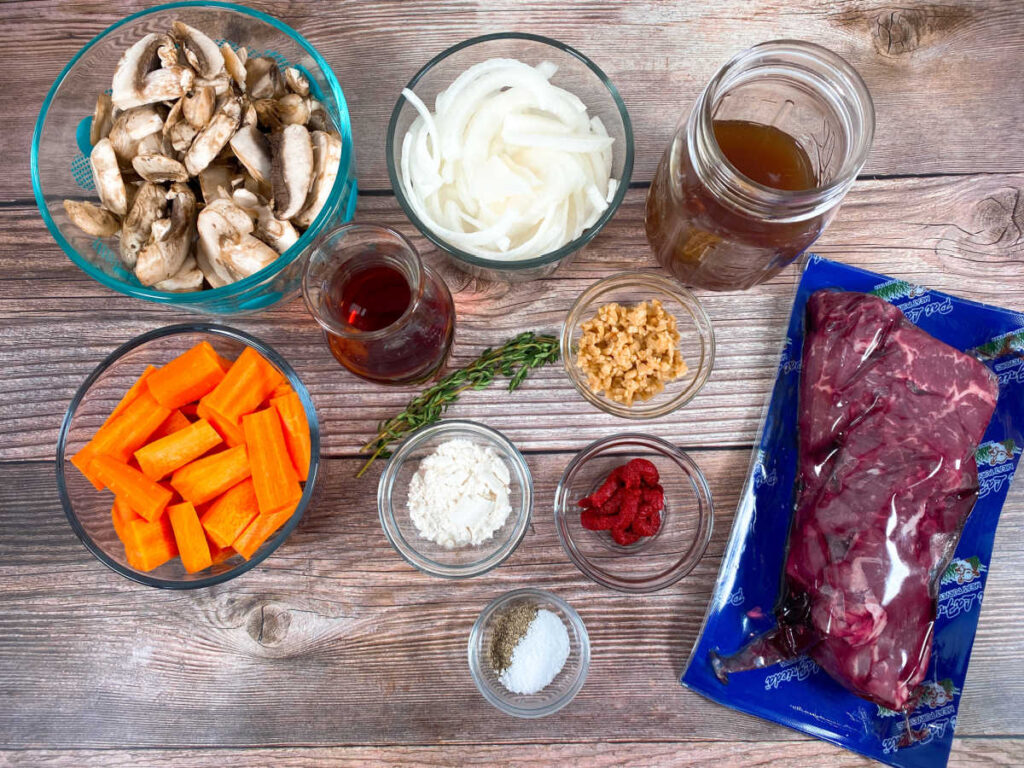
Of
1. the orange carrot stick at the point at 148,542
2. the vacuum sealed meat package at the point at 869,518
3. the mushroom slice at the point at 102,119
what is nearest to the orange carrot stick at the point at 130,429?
the orange carrot stick at the point at 148,542

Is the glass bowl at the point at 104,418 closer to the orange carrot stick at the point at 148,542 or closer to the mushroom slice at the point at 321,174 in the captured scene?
the orange carrot stick at the point at 148,542

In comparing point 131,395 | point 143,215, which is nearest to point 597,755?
point 131,395

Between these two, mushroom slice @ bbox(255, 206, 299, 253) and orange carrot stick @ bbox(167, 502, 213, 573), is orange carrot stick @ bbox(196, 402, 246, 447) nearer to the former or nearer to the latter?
orange carrot stick @ bbox(167, 502, 213, 573)

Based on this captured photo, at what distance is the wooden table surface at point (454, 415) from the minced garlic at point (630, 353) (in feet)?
0.42

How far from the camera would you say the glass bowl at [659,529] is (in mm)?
1446

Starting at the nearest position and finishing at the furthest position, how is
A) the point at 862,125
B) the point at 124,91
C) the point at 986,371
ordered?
1. the point at 862,125
2. the point at 124,91
3. the point at 986,371

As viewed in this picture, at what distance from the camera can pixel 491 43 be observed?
1.41 metres

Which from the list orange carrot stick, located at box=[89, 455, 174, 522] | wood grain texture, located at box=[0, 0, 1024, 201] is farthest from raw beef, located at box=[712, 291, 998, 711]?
orange carrot stick, located at box=[89, 455, 174, 522]

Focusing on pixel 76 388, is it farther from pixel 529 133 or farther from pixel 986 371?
pixel 986 371

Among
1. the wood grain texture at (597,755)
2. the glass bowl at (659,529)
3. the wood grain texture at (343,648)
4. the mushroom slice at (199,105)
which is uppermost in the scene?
Result: the mushroom slice at (199,105)

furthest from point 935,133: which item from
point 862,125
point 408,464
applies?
point 408,464

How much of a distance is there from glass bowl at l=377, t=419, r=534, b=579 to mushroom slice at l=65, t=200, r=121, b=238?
0.71 m

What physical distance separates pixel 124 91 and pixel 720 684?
5.34 ft

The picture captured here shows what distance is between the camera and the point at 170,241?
1.29m
